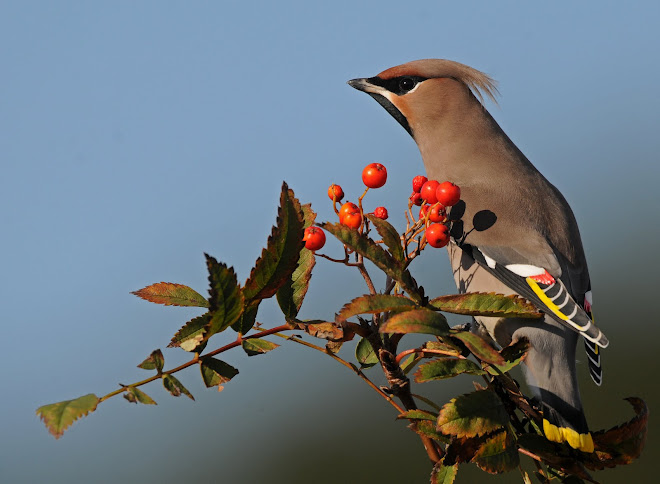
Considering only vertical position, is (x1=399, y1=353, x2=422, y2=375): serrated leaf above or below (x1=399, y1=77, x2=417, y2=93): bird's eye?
below

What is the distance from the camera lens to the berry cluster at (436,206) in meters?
1.85

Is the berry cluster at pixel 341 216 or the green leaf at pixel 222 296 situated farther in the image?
the berry cluster at pixel 341 216

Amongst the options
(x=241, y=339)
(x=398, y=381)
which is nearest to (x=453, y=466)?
(x=398, y=381)

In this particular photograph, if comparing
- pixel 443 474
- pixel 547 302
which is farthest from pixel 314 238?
pixel 547 302

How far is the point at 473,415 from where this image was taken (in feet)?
5.35

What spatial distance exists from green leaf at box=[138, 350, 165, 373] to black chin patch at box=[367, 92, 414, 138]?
1.90 meters

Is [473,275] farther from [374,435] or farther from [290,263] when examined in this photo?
[374,435]

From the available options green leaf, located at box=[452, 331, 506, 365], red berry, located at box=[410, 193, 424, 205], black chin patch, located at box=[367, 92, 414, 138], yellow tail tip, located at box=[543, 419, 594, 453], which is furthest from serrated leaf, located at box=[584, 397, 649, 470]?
black chin patch, located at box=[367, 92, 414, 138]

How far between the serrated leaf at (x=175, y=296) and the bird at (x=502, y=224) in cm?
99

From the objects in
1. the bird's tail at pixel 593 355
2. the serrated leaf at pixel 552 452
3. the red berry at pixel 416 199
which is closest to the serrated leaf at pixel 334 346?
the serrated leaf at pixel 552 452

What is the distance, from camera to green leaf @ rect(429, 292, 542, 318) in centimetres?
157

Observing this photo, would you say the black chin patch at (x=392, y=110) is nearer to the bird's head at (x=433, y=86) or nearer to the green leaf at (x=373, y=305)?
the bird's head at (x=433, y=86)

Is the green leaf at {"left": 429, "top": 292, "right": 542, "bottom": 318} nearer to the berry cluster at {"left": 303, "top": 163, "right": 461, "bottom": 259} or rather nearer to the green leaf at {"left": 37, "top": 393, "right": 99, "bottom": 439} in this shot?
the berry cluster at {"left": 303, "top": 163, "right": 461, "bottom": 259}

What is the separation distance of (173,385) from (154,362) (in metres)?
0.06
